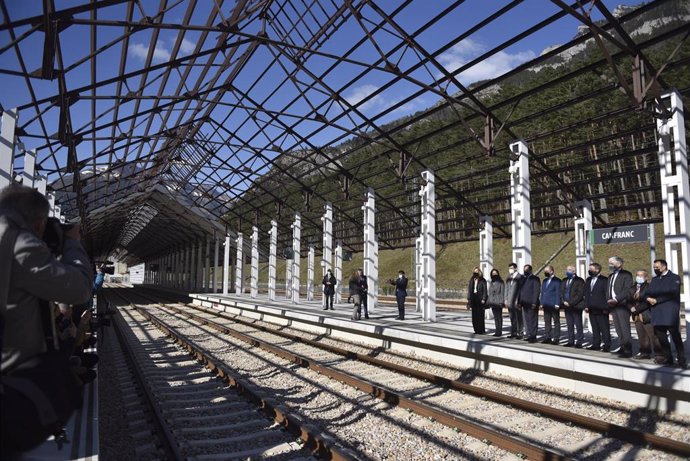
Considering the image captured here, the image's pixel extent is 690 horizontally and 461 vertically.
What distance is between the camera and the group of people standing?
312 inches

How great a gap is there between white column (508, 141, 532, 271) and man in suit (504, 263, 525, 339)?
68 cm

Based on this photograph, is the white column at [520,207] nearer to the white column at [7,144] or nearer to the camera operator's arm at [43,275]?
the white column at [7,144]

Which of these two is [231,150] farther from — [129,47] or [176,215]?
[176,215]

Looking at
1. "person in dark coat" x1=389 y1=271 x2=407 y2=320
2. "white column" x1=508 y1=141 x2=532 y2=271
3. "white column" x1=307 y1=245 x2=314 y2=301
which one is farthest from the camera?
"white column" x1=307 y1=245 x2=314 y2=301

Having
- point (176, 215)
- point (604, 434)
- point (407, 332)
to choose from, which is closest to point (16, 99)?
point (407, 332)

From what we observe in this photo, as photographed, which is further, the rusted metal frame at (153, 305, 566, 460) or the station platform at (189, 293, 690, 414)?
the station platform at (189, 293, 690, 414)

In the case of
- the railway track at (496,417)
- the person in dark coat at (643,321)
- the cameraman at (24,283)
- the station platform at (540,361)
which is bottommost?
the railway track at (496,417)

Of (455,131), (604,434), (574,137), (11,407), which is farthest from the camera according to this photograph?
(455,131)

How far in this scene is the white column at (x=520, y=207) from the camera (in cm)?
1241

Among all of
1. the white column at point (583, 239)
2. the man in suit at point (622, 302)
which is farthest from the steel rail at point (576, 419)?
the white column at point (583, 239)

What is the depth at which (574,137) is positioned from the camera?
36.0 meters

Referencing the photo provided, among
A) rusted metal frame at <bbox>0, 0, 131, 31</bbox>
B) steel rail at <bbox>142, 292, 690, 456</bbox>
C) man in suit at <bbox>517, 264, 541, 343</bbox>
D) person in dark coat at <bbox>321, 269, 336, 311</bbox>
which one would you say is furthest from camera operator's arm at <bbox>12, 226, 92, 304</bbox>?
person in dark coat at <bbox>321, 269, 336, 311</bbox>

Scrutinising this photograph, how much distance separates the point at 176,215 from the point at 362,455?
38434mm

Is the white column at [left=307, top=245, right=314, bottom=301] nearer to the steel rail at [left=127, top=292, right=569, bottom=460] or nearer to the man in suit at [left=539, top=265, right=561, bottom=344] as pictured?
the steel rail at [left=127, top=292, right=569, bottom=460]
